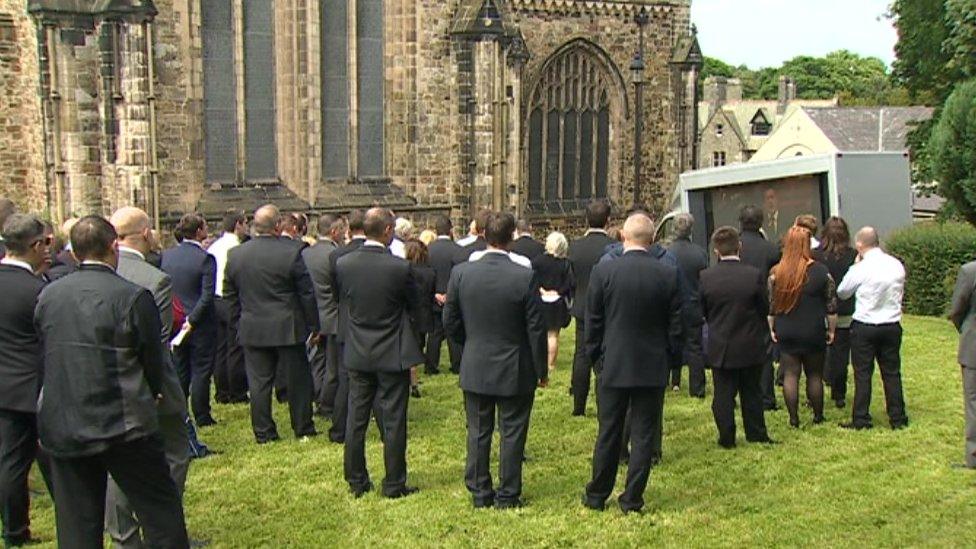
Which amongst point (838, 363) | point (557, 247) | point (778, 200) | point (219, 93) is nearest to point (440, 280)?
point (557, 247)

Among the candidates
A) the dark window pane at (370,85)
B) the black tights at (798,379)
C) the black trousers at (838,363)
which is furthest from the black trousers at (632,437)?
the dark window pane at (370,85)

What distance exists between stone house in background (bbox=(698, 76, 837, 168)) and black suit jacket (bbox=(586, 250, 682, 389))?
7567 centimetres

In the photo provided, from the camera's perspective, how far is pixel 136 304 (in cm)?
554

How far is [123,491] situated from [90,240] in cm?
138

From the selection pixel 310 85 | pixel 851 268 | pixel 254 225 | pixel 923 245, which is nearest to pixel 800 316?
pixel 851 268

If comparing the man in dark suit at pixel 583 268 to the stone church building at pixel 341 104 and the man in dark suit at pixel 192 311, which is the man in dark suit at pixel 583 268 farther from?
the stone church building at pixel 341 104

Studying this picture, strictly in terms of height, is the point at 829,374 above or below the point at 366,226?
below

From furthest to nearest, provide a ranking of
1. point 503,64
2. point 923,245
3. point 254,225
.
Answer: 1. point 503,64
2. point 923,245
3. point 254,225

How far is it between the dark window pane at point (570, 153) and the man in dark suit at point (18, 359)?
22.0m

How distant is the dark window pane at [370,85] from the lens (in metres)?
22.7

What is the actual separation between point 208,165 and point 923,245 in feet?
47.6

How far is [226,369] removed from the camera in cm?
1184

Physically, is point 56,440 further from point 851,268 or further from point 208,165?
point 208,165

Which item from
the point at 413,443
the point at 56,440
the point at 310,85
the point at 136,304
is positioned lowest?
the point at 413,443
